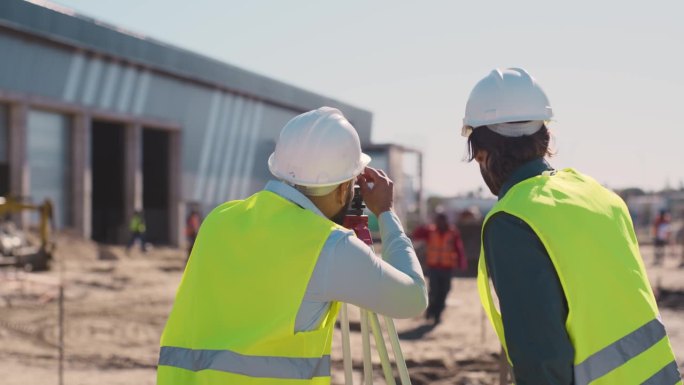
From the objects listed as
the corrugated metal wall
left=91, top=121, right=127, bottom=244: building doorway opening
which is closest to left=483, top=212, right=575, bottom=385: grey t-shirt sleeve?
the corrugated metal wall

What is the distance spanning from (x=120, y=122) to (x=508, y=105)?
2940 cm

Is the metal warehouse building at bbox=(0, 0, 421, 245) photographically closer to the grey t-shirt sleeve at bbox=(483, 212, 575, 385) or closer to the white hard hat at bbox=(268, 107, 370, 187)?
the white hard hat at bbox=(268, 107, 370, 187)

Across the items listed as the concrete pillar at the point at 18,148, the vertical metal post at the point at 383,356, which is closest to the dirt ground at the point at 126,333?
the vertical metal post at the point at 383,356

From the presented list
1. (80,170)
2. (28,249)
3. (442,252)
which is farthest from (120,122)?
(442,252)

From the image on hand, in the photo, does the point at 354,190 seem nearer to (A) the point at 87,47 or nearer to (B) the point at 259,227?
(B) the point at 259,227

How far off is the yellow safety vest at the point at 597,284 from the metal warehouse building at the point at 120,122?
2401 cm

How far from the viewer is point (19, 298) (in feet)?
47.8

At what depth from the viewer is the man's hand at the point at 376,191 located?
2.38 metres

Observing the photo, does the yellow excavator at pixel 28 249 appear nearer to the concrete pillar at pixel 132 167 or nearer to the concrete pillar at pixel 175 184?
the concrete pillar at pixel 132 167

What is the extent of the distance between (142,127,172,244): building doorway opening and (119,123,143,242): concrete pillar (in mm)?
2935

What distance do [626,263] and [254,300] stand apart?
979 millimetres

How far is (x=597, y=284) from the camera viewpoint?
6.07 ft

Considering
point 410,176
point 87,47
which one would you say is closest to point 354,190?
point 87,47

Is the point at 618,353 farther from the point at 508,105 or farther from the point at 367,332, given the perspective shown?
the point at 367,332
